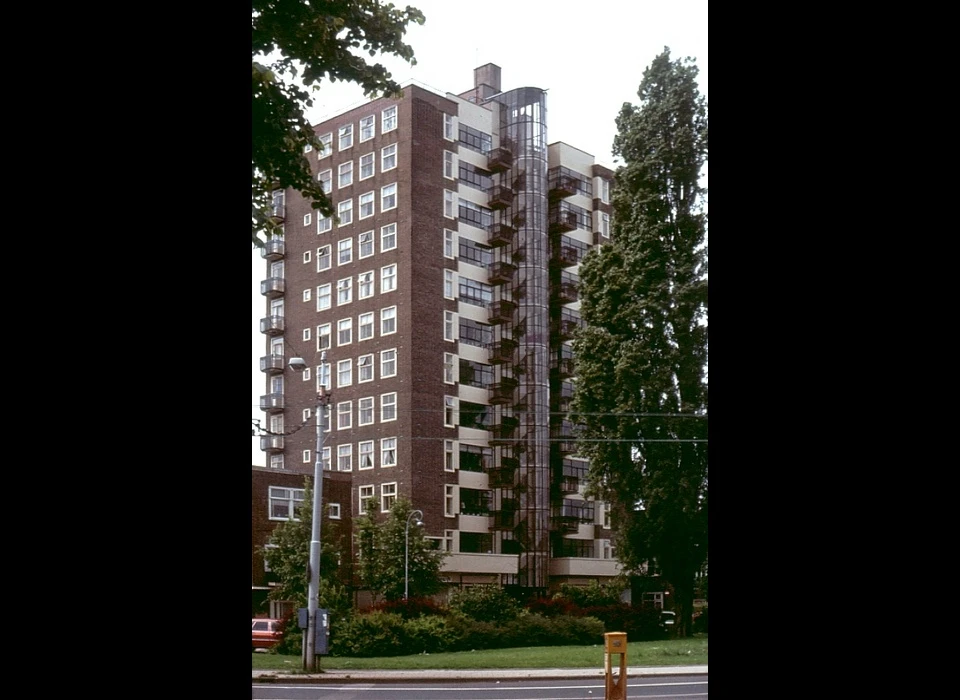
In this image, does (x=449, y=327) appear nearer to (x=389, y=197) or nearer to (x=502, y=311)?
(x=502, y=311)

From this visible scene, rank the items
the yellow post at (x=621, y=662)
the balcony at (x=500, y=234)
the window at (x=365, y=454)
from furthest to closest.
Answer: the balcony at (x=500, y=234)
the window at (x=365, y=454)
the yellow post at (x=621, y=662)

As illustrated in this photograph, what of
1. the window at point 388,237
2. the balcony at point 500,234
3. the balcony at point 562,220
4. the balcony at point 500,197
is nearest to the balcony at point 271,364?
the window at point 388,237

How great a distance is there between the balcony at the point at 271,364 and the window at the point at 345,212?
574 mm

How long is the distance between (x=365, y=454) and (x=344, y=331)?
0.62 m

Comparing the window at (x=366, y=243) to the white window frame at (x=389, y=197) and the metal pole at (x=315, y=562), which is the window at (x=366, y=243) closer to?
the white window frame at (x=389, y=197)

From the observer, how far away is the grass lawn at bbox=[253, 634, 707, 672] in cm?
437

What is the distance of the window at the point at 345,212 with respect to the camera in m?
3.76

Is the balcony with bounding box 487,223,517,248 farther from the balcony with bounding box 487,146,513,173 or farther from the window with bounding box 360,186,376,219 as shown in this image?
the window with bounding box 360,186,376,219

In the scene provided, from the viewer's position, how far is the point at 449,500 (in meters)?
4.31
